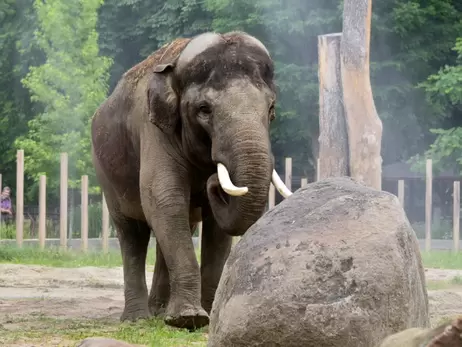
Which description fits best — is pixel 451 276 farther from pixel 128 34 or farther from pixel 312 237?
pixel 128 34

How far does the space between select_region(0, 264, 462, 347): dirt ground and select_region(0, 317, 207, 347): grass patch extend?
11 centimetres

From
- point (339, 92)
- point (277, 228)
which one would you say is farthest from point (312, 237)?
point (339, 92)

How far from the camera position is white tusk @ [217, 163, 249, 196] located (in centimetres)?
805

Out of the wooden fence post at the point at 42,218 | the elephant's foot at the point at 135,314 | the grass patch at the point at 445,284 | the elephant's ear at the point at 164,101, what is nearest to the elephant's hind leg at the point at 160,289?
the elephant's foot at the point at 135,314

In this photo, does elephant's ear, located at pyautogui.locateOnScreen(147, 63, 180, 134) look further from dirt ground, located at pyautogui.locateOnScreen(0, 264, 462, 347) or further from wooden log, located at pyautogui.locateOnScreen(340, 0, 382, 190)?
wooden log, located at pyautogui.locateOnScreen(340, 0, 382, 190)

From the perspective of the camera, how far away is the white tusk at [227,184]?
805cm

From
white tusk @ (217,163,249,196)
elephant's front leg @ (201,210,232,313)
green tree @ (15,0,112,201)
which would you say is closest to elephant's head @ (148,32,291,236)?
white tusk @ (217,163,249,196)

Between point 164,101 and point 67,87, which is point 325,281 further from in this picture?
point 67,87

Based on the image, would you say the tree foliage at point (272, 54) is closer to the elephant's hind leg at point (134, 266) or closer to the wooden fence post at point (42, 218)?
the wooden fence post at point (42, 218)

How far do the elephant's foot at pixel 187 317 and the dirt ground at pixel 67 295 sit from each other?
1076 millimetres

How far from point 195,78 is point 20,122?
1125 inches

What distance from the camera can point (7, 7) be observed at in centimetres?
3781

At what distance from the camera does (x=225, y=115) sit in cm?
876

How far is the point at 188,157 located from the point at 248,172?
1169 millimetres
